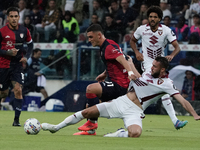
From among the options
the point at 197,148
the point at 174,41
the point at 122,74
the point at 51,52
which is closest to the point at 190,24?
the point at 51,52

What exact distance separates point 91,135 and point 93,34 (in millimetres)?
1536

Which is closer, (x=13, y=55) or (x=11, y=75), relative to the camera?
(x=13, y=55)

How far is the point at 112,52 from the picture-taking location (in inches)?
258

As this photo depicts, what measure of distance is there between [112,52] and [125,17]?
841 cm

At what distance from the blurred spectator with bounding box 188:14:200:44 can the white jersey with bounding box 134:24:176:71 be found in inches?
191

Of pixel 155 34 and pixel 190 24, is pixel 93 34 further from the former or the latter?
pixel 190 24

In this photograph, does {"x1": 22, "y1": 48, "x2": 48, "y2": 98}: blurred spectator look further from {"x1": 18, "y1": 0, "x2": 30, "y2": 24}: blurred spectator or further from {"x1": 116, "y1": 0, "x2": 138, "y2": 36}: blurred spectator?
{"x1": 18, "y1": 0, "x2": 30, "y2": 24}: blurred spectator

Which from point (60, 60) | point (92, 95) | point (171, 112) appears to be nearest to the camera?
A: point (92, 95)

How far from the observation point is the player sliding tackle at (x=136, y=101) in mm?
6230

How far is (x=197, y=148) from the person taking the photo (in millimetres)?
5090

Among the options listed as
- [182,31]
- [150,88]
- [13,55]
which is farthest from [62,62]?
[150,88]

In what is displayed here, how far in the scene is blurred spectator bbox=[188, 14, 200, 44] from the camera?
1314 cm

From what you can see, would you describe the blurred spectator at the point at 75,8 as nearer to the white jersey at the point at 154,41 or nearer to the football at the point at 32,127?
the white jersey at the point at 154,41

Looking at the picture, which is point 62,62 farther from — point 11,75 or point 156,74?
point 156,74
